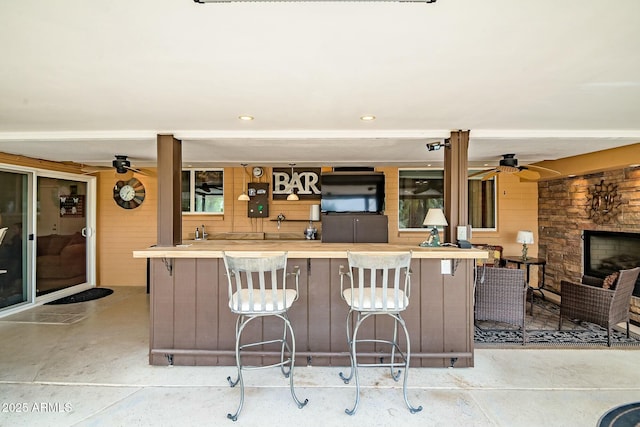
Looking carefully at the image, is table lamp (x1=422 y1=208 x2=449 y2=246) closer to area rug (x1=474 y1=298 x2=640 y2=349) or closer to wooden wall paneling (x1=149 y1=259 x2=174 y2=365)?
area rug (x1=474 y1=298 x2=640 y2=349)

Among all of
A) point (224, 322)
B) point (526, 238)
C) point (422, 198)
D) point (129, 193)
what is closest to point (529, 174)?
point (526, 238)

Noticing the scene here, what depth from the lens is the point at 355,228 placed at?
17.3 feet

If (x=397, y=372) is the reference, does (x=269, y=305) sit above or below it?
above

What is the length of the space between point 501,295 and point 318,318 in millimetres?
2157

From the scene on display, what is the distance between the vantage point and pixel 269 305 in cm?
248

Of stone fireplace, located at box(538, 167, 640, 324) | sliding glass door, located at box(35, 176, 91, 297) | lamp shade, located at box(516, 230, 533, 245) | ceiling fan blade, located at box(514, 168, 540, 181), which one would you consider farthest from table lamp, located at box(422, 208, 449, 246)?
sliding glass door, located at box(35, 176, 91, 297)

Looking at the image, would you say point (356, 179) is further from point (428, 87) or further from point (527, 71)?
point (527, 71)

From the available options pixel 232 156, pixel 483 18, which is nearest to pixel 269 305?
pixel 483 18

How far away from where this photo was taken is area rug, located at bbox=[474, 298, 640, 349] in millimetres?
3602

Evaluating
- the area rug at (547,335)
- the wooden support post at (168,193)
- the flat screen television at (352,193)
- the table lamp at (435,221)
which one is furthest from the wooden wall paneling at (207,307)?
the area rug at (547,335)

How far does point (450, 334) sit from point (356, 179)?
2991 mm

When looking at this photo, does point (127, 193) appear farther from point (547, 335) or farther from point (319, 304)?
point (547, 335)

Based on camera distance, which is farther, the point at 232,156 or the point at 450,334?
the point at 232,156

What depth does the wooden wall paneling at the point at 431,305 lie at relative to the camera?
3.16 meters
